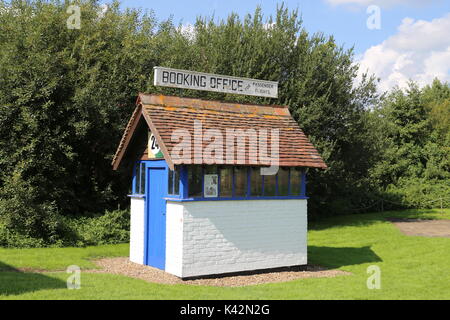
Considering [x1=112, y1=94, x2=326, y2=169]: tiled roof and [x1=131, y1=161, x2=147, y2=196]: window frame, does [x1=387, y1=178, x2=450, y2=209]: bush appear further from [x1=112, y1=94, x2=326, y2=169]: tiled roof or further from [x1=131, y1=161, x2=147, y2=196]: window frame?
[x1=131, y1=161, x2=147, y2=196]: window frame

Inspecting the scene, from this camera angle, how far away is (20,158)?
60.4 ft

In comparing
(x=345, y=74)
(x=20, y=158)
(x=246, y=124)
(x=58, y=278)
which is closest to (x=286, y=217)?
(x=246, y=124)

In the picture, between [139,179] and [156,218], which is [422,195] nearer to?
[139,179]

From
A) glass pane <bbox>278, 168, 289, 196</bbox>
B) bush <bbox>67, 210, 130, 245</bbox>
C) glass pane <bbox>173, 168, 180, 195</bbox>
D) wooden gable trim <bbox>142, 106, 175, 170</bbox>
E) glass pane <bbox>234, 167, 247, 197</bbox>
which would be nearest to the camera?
wooden gable trim <bbox>142, 106, 175, 170</bbox>

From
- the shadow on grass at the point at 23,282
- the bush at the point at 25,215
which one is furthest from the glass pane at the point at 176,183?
the bush at the point at 25,215

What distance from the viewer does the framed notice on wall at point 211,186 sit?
12039 millimetres

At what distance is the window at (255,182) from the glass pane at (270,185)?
0.62ft

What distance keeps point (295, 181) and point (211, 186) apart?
9.04 feet

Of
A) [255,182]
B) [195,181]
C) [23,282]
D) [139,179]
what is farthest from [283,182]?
[23,282]

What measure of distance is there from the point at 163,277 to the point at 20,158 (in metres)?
9.51

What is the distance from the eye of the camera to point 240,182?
497 inches

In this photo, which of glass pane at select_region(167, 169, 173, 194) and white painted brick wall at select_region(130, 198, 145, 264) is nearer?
glass pane at select_region(167, 169, 173, 194)

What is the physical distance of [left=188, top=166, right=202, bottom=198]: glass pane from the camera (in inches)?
467

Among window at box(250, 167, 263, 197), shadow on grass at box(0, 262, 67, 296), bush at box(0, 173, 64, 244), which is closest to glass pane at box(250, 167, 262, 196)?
window at box(250, 167, 263, 197)
